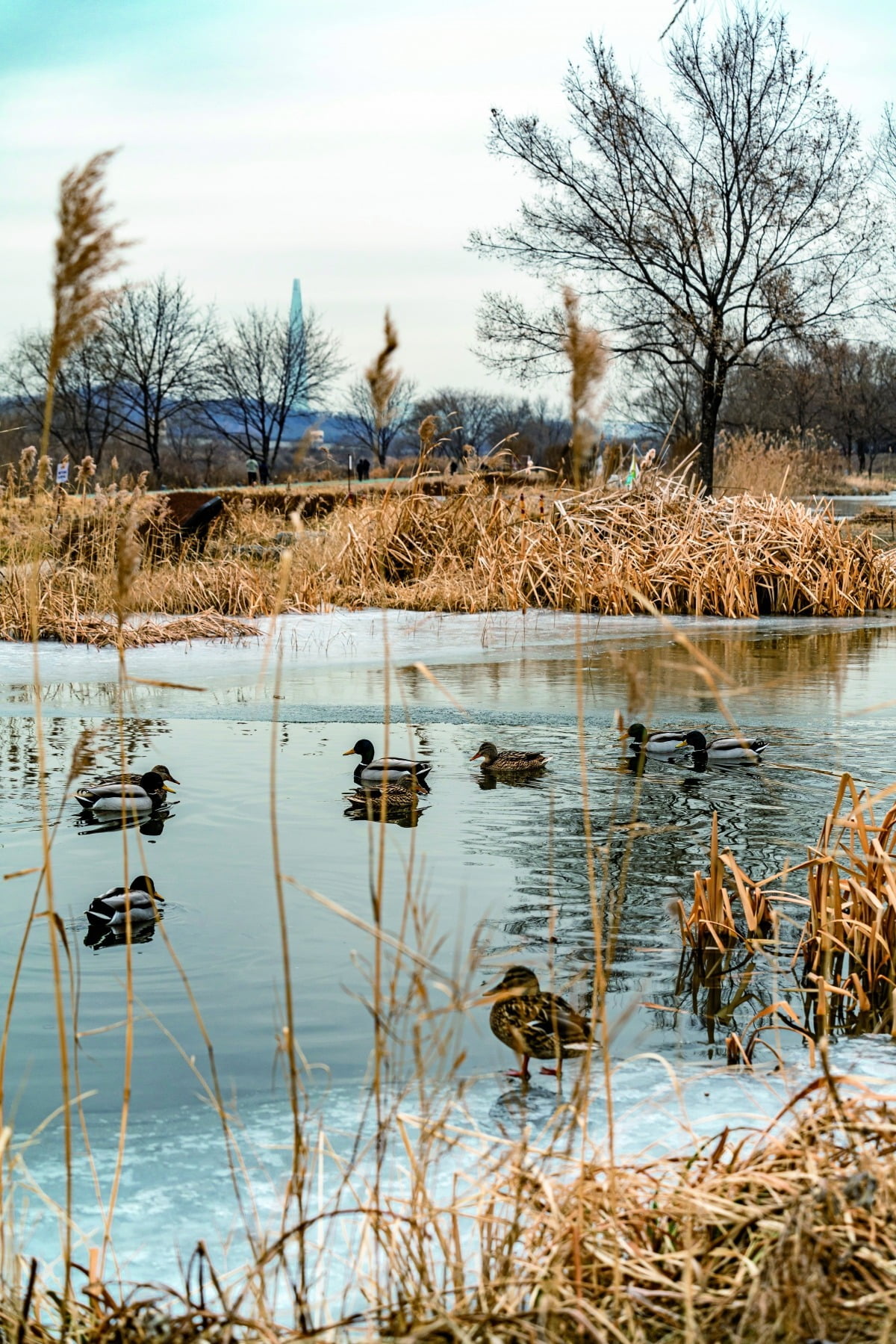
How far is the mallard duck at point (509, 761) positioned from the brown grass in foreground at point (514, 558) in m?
5.99

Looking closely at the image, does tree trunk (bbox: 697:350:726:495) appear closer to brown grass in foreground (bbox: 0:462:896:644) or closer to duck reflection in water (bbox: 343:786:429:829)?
brown grass in foreground (bbox: 0:462:896:644)

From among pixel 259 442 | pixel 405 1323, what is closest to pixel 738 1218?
pixel 405 1323

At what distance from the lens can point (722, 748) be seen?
6066 mm

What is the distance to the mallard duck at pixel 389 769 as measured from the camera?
5.26 meters

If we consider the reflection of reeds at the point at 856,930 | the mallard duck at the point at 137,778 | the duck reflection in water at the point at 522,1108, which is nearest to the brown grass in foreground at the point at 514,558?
the mallard duck at the point at 137,778

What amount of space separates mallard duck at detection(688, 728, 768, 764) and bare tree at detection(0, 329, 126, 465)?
45497mm

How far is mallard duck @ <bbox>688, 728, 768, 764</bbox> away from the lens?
5.98 meters

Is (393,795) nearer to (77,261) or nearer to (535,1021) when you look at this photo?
(535,1021)

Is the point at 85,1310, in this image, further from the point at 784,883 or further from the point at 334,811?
the point at 334,811

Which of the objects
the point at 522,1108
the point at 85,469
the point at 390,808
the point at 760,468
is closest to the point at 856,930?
the point at 522,1108

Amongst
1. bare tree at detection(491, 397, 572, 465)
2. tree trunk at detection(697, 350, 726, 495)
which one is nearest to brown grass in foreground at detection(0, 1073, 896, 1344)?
tree trunk at detection(697, 350, 726, 495)

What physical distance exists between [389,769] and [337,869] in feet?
4.48

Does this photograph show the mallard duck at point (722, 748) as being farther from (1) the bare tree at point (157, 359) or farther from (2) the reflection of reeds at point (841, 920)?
(1) the bare tree at point (157, 359)

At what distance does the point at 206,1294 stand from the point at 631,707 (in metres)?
1.08
